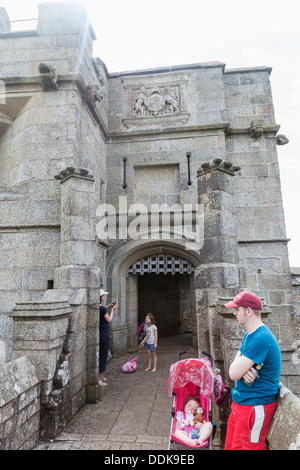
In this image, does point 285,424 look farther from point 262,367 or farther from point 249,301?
point 249,301

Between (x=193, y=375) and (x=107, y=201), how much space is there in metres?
4.85

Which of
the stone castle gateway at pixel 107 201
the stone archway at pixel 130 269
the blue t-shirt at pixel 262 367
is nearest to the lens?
the blue t-shirt at pixel 262 367

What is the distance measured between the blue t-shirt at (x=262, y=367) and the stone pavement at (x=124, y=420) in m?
1.33

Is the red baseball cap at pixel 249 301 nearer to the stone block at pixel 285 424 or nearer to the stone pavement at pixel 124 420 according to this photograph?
the stone block at pixel 285 424

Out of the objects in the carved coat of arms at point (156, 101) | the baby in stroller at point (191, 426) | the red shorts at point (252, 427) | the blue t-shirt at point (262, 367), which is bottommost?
the baby in stroller at point (191, 426)

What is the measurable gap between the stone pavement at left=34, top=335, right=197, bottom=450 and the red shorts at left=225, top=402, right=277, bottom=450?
1.14m

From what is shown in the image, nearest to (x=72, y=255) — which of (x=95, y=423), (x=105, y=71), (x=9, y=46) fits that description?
(x=95, y=423)

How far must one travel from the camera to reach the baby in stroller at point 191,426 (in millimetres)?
2232

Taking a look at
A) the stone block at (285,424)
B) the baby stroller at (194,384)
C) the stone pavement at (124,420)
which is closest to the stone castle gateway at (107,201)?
the stone pavement at (124,420)

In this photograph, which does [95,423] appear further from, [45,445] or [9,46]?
[9,46]

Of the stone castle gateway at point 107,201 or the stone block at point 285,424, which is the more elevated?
the stone castle gateway at point 107,201

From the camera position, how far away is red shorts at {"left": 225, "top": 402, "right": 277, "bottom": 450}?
Answer: 186 cm

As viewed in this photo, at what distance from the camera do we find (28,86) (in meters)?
5.49

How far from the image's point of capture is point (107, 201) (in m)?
6.82
